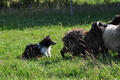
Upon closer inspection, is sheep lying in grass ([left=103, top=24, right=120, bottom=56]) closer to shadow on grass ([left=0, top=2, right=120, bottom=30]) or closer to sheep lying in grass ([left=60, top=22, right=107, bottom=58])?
sheep lying in grass ([left=60, top=22, right=107, bottom=58])

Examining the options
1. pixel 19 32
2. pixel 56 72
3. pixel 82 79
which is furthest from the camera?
pixel 19 32

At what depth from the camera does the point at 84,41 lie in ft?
29.4

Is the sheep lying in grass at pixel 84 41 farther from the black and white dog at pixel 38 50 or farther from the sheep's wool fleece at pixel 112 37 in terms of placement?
the black and white dog at pixel 38 50

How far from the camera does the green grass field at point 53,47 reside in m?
7.03

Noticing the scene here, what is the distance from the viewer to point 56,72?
288 inches

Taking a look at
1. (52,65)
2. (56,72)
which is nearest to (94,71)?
(56,72)

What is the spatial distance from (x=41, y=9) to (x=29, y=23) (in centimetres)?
447

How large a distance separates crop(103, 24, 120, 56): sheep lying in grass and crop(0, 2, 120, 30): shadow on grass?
7.77m

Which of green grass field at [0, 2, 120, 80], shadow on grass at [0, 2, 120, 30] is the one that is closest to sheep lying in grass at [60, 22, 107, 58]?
green grass field at [0, 2, 120, 80]

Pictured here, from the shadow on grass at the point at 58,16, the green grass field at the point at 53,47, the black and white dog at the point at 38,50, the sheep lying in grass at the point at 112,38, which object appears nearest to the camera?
the green grass field at the point at 53,47

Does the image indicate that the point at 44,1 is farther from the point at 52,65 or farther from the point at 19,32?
the point at 52,65

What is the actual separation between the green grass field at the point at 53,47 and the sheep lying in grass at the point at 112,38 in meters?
0.50

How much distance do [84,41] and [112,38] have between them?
952 mm

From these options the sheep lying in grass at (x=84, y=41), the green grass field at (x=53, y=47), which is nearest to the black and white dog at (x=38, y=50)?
the green grass field at (x=53, y=47)
